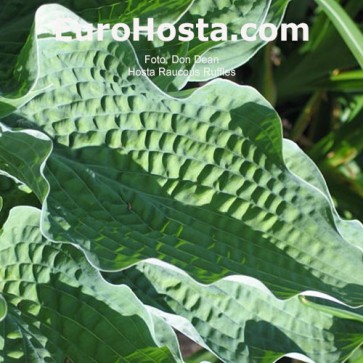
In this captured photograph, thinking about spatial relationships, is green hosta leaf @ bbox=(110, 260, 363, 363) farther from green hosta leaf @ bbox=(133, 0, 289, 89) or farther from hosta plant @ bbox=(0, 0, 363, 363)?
green hosta leaf @ bbox=(133, 0, 289, 89)

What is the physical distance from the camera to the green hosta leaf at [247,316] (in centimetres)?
41

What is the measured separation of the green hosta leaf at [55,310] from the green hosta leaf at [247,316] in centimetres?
3

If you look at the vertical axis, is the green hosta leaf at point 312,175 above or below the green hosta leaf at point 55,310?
above

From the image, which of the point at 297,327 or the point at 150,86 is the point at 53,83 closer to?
the point at 150,86

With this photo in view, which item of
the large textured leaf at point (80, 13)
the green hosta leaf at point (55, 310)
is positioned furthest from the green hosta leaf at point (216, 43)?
the green hosta leaf at point (55, 310)

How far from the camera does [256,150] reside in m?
0.42

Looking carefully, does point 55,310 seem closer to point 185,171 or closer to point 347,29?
point 185,171

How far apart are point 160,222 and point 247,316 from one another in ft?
0.23

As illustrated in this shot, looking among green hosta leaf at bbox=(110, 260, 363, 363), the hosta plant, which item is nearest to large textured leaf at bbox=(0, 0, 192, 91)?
the hosta plant

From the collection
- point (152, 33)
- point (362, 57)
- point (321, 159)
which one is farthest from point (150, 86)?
point (321, 159)

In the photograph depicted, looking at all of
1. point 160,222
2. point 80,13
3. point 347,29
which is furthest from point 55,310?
point 347,29

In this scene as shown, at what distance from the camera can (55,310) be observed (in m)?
0.39

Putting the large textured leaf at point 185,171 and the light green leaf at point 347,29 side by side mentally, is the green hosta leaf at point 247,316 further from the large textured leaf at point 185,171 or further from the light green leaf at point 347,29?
the light green leaf at point 347,29

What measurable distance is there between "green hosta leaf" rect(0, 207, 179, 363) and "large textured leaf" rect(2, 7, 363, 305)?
0.03 metres
